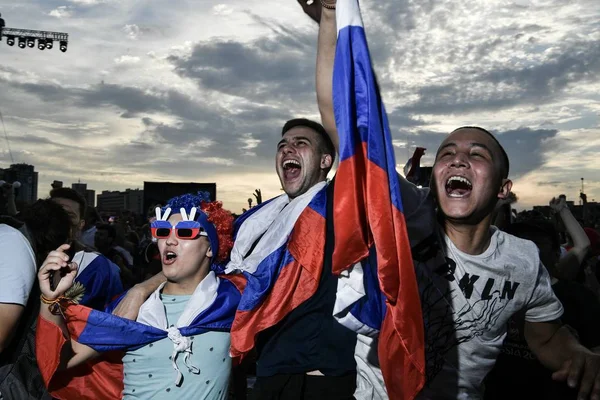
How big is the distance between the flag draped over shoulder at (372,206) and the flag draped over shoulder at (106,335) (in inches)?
43.6

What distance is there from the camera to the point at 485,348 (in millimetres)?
2885

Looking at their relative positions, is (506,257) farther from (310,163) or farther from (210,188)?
(210,188)

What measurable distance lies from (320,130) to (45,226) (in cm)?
194

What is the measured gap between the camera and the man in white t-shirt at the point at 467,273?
2760 millimetres

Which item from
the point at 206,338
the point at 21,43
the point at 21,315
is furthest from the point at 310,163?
the point at 21,43

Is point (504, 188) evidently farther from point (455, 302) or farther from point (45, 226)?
point (45, 226)

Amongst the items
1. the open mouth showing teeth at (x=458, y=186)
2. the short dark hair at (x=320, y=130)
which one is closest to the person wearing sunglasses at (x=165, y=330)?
the short dark hair at (x=320, y=130)

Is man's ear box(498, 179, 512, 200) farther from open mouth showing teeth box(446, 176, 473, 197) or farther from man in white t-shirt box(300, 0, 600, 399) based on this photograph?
open mouth showing teeth box(446, 176, 473, 197)

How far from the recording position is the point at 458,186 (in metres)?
3.08

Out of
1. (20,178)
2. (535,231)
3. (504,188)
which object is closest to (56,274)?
(504,188)

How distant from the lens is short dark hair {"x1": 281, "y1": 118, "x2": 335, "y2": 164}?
4203mm

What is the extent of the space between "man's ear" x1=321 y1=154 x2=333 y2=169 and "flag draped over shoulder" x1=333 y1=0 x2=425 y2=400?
162 cm

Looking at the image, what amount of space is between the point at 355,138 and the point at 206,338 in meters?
1.53

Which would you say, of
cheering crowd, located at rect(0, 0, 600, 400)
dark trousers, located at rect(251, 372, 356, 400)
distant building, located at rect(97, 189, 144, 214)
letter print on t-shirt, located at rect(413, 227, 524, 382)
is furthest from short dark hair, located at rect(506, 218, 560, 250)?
distant building, located at rect(97, 189, 144, 214)
